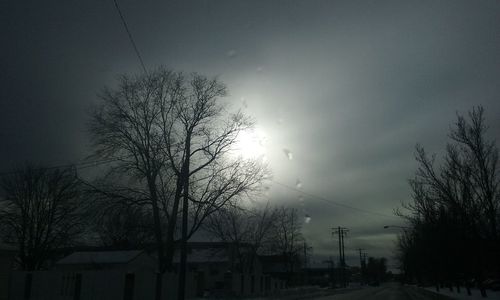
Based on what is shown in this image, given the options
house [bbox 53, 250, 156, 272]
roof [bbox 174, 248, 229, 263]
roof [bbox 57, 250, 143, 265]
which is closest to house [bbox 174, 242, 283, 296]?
roof [bbox 174, 248, 229, 263]

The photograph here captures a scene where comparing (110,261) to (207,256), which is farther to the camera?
(207,256)

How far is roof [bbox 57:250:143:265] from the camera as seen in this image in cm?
4488

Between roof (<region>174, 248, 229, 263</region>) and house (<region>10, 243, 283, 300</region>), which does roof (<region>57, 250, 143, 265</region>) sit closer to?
house (<region>10, 243, 283, 300</region>)

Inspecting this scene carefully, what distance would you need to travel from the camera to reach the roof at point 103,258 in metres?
44.9

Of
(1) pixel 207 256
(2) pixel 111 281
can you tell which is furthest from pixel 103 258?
(2) pixel 111 281

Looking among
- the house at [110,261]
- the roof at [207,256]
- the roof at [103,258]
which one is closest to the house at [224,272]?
the roof at [207,256]

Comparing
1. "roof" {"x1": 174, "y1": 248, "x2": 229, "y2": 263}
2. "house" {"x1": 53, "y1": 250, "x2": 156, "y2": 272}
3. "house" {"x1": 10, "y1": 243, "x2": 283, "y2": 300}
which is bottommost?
"house" {"x1": 10, "y1": 243, "x2": 283, "y2": 300}

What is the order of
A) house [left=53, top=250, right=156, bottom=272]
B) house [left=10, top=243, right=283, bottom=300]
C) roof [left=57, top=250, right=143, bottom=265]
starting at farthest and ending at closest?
roof [left=57, top=250, right=143, bottom=265], house [left=53, top=250, right=156, bottom=272], house [left=10, top=243, right=283, bottom=300]

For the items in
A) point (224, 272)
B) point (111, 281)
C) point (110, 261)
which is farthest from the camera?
point (224, 272)

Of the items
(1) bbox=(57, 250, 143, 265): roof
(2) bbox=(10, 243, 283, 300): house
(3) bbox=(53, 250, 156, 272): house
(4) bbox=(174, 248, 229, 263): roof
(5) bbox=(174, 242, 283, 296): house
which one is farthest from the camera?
(4) bbox=(174, 248, 229, 263): roof

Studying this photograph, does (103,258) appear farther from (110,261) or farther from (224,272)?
(224,272)

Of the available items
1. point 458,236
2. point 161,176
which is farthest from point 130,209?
point 458,236

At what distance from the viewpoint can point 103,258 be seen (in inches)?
1816

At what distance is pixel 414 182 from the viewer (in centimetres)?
4034
